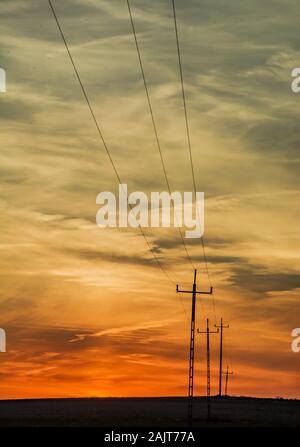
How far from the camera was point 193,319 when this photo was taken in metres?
71.0

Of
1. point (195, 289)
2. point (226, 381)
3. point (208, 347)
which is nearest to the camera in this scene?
point (195, 289)
